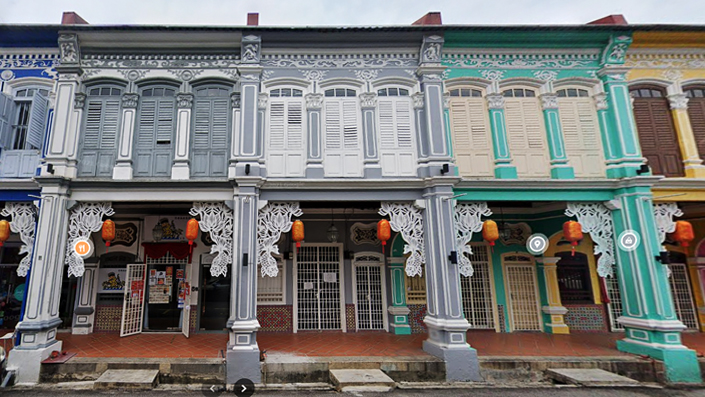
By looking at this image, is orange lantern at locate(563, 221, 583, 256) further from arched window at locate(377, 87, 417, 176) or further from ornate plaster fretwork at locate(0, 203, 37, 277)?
ornate plaster fretwork at locate(0, 203, 37, 277)

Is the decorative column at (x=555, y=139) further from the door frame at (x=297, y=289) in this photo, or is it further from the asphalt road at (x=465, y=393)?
the door frame at (x=297, y=289)

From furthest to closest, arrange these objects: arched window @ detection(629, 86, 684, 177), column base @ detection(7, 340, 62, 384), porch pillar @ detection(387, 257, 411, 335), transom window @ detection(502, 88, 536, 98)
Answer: porch pillar @ detection(387, 257, 411, 335)
transom window @ detection(502, 88, 536, 98)
arched window @ detection(629, 86, 684, 177)
column base @ detection(7, 340, 62, 384)

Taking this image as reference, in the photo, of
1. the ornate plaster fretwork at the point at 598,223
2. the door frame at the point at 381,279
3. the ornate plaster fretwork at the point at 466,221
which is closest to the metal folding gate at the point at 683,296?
the ornate plaster fretwork at the point at 598,223

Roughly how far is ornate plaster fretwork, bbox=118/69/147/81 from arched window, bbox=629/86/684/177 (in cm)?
1210

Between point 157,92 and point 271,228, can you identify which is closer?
point 271,228

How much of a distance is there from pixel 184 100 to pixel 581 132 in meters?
9.62

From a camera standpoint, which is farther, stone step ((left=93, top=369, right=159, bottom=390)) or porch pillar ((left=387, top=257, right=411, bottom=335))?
porch pillar ((left=387, top=257, right=411, bottom=335))

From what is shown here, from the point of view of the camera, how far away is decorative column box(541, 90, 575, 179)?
826 centimetres

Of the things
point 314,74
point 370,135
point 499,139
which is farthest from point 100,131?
point 499,139

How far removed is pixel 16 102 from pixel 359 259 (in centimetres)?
949

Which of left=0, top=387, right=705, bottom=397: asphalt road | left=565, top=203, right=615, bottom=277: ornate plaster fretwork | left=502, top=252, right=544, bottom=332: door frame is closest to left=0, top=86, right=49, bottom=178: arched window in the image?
left=0, top=387, right=705, bottom=397: asphalt road

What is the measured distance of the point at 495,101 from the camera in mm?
8641

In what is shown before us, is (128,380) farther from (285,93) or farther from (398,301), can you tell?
(285,93)

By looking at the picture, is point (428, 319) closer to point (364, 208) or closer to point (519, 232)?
point (364, 208)
